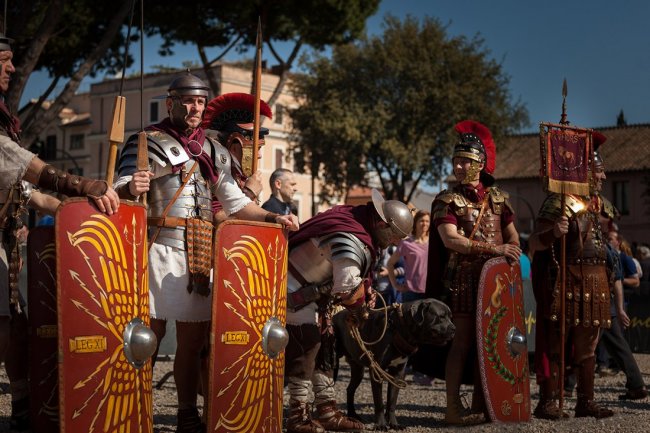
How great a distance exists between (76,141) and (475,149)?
57001 millimetres

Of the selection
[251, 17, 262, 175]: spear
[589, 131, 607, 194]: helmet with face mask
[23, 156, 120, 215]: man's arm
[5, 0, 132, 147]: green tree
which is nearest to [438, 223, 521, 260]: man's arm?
[589, 131, 607, 194]: helmet with face mask

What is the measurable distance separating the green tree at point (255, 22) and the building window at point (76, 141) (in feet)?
137

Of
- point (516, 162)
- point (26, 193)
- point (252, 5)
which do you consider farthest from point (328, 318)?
point (516, 162)

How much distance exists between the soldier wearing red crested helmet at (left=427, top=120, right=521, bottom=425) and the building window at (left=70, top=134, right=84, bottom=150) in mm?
56336

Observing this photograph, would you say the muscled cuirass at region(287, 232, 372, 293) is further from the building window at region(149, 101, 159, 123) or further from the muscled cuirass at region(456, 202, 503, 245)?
the building window at region(149, 101, 159, 123)

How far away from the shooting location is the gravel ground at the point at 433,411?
22.5ft

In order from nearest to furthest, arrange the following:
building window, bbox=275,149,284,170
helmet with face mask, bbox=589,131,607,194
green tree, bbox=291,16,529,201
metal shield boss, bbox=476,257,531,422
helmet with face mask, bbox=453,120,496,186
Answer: metal shield boss, bbox=476,257,531,422, helmet with face mask, bbox=453,120,496,186, helmet with face mask, bbox=589,131,607,194, green tree, bbox=291,16,529,201, building window, bbox=275,149,284,170

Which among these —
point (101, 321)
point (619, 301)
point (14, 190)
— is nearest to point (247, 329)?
point (101, 321)

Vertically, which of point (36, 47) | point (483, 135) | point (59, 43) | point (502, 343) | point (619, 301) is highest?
point (59, 43)

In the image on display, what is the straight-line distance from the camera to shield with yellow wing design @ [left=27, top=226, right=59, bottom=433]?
16.9ft

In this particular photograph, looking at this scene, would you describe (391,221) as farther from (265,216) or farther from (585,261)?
(585,261)

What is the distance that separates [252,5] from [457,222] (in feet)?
41.4

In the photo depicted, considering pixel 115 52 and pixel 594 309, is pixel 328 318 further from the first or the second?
pixel 115 52

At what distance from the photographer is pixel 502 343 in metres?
7.14
